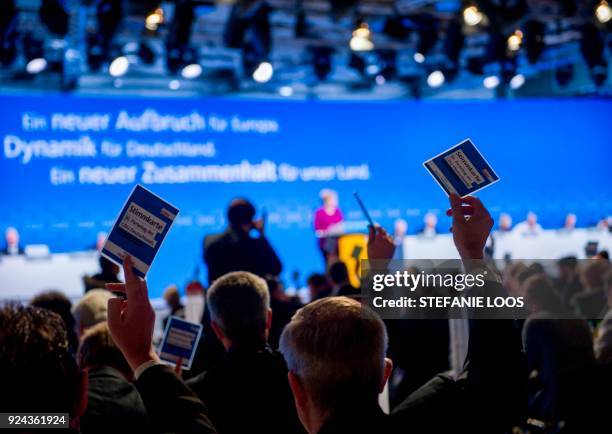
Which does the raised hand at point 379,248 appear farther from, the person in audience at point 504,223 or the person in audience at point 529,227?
the person in audience at point 529,227

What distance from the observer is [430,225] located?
31.4 ft

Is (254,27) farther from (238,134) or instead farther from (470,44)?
(470,44)

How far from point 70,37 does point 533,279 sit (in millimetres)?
6944

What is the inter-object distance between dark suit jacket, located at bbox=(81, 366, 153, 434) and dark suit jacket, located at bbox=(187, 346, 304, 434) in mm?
167

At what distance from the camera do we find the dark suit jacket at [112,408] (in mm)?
2037

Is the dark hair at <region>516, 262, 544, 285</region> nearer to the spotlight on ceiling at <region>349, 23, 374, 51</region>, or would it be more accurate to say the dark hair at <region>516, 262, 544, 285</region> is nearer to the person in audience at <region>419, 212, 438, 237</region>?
the spotlight on ceiling at <region>349, 23, 374, 51</region>

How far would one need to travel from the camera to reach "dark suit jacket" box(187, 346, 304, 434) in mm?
2117

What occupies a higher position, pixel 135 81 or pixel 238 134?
pixel 135 81

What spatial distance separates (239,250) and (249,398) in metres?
2.03

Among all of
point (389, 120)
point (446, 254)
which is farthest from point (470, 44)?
point (446, 254)

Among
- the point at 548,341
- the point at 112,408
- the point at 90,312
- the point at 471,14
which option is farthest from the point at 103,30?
the point at 112,408

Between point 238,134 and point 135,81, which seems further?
point 135,81

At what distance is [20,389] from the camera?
1.23 m

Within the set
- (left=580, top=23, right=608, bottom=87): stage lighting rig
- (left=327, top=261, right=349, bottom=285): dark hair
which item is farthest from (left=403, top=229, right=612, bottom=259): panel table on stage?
(left=327, top=261, right=349, bottom=285): dark hair
